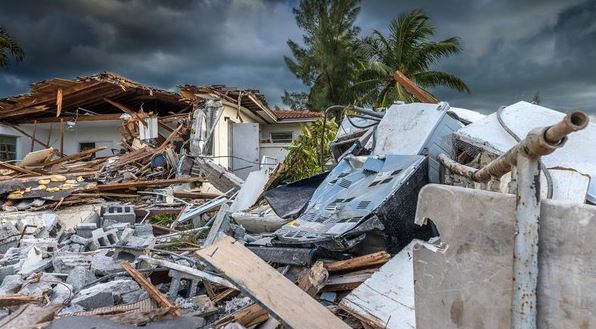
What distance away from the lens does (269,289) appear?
115 inches

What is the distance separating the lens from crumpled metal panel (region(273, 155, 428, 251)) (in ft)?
12.8

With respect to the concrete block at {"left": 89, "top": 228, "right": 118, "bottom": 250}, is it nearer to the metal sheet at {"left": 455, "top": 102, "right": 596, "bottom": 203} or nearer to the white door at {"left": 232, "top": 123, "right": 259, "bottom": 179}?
the metal sheet at {"left": 455, "top": 102, "right": 596, "bottom": 203}

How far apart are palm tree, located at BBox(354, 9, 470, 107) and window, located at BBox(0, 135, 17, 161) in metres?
13.9

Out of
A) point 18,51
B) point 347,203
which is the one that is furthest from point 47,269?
point 18,51

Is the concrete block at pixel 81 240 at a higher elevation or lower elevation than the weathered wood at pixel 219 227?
lower

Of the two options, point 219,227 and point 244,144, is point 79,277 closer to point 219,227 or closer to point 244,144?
point 219,227

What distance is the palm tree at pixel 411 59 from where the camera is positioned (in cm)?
2147

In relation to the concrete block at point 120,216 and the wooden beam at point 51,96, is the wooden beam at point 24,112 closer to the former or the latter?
the wooden beam at point 51,96

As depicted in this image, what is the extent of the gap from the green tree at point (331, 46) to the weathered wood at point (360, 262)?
69.1 ft

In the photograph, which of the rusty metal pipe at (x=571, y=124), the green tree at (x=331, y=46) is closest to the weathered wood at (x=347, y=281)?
the rusty metal pipe at (x=571, y=124)

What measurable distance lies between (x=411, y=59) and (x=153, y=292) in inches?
787

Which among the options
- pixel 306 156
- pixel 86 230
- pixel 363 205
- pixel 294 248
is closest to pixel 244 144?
pixel 306 156

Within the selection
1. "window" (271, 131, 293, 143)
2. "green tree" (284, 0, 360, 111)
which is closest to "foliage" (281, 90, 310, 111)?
"green tree" (284, 0, 360, 111)

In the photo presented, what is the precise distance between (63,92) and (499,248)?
13.5 m
